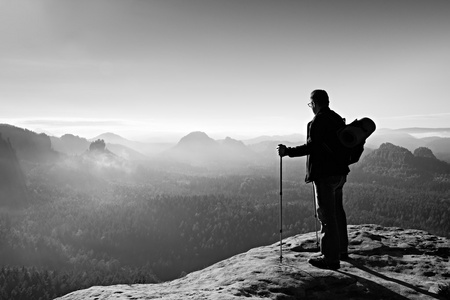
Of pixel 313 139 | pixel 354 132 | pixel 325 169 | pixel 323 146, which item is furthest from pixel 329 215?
pixel 354 132

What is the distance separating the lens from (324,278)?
8984mm

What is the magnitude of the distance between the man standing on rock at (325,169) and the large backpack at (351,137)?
0.52 ft

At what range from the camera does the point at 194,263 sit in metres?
191

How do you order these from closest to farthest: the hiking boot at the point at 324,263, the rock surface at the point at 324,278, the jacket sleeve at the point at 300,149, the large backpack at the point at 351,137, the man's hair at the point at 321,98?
the rock surface at the point at 324,278 → the large backpack at the point at 351,137 → the hiking boot at the point at 324,263 → the jacket sleeve at the point at 300,149 → the man's hair at the point at 321,98

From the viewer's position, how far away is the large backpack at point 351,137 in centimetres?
942

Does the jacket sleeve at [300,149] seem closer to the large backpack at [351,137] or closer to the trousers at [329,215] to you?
the large backpack at [351,137]

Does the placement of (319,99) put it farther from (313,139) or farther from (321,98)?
(313,139)

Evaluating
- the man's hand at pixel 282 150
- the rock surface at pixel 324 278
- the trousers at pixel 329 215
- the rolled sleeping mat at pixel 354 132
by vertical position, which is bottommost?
the rock surface at pixel 324 278

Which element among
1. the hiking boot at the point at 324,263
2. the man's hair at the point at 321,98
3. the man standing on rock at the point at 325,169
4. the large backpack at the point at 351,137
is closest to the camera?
the large backpack at the point at 351,137

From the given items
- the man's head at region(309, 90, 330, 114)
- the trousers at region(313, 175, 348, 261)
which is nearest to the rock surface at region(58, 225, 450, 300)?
the trousers at region(313, 175, 348, 261)

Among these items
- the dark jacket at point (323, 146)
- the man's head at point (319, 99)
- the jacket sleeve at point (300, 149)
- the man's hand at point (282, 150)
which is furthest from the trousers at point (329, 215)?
the man's head at point (319, 99)

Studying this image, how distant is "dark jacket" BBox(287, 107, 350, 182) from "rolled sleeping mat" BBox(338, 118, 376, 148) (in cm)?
27

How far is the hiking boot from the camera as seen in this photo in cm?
969

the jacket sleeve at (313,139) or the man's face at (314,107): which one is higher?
the man's face at (314,107)
